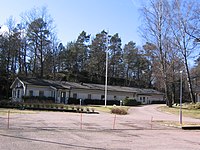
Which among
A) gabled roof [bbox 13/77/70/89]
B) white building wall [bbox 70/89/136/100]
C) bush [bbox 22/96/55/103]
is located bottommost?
bush [bbox 22/96/55/103]

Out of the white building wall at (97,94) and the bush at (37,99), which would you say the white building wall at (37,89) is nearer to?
the bush at (37,99)

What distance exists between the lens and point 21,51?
7550cm

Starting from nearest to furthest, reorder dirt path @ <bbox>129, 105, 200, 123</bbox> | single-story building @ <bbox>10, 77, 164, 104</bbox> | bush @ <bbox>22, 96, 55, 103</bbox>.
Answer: dirt path @ <bbox>129, 105, 200, 123</bbox> → bush @ <bbox>22, 96, 55, 103</bbox> → single-story building @ <bbox>10, 77, 164, 104</bbox>

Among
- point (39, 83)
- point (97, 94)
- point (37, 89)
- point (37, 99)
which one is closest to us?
point (37, 99)

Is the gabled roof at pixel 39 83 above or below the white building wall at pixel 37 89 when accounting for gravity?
above

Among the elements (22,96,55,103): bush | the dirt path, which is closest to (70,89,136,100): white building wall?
(22,96,55,103): bush

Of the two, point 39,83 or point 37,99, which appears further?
point 39,83

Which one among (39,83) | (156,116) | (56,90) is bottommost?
(156,116)

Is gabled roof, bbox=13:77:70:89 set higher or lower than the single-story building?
higher

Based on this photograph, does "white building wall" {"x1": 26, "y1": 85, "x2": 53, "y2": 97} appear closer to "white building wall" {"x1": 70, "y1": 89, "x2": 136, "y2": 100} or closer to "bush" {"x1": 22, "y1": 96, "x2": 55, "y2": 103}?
"bush" {"x1": 22, "y1": 96, "x2": 55, "y2": 103}

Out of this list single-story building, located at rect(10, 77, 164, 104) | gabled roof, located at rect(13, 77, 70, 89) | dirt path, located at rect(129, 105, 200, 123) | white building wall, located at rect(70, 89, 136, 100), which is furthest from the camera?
white building wall, located at rect(70, 89, 136, 100)

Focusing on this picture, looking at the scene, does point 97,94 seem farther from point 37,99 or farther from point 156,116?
point 156,116

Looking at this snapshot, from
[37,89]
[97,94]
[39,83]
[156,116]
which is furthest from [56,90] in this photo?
[156,116]

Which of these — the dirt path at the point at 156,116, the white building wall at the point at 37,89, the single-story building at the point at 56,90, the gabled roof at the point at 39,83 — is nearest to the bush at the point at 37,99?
the single-story building at the point at 56,90
